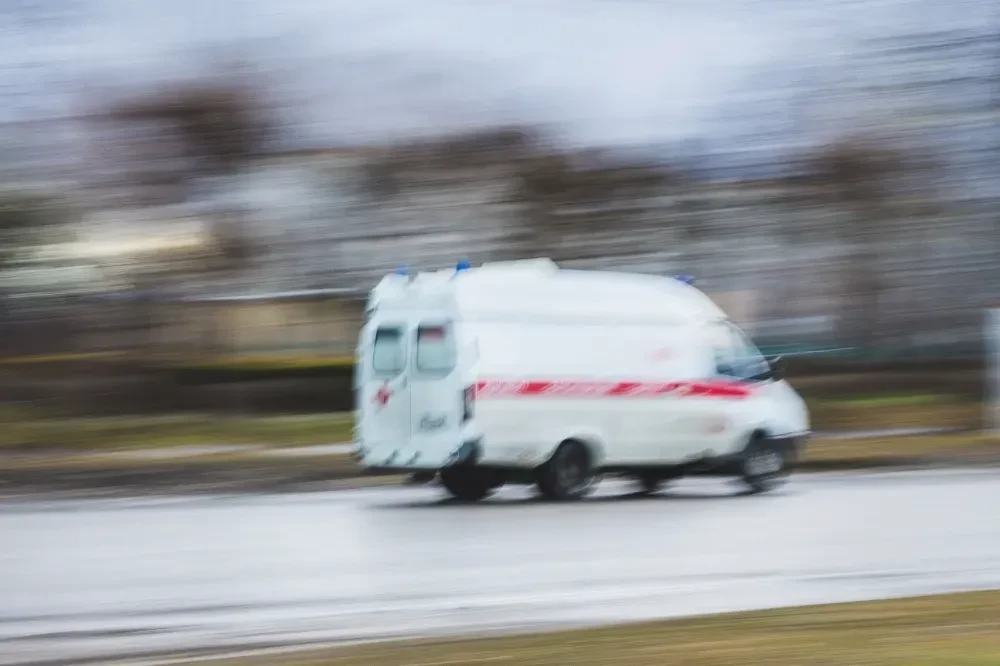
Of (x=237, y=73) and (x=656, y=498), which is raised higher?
(x=237, y=73)

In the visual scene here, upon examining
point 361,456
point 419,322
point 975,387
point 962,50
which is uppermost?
point 962,50

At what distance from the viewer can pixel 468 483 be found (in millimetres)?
18391

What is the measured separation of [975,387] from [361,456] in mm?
19883

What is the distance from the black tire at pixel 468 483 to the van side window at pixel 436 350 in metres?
1.39

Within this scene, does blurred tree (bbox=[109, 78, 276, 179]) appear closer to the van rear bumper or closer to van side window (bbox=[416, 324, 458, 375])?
the van rear bumper

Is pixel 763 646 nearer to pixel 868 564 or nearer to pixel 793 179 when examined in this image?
pixel 868 564

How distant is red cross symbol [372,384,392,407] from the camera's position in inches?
706

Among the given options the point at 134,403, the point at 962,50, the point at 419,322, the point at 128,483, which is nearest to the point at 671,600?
the point at 419,322

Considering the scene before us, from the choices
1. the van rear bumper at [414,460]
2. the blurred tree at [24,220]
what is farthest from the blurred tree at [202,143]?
the van rear bumper at [414,460]

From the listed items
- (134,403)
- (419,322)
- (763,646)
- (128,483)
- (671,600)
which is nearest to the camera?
(763,646)

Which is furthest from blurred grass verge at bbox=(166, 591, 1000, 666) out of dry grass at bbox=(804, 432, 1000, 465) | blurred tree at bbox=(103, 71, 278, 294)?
blurred tree at bbox=(103, 71, 278, 294)

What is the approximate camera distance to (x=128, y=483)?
2131 cm

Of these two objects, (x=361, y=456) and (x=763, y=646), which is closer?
(x=763, y=646)

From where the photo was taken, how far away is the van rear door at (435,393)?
1725 cm
